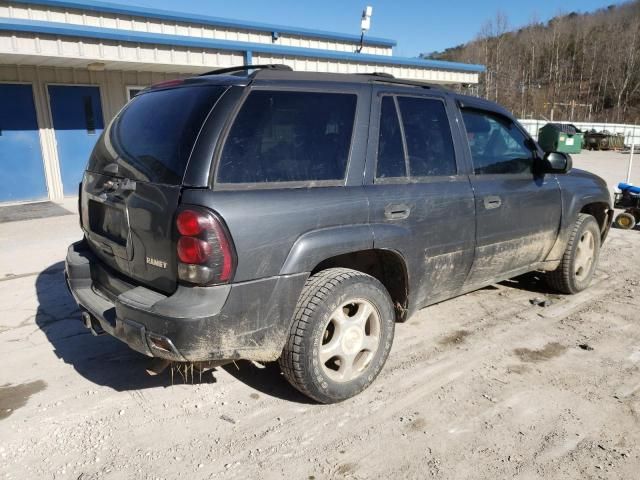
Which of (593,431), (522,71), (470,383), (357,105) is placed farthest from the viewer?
(522,71)

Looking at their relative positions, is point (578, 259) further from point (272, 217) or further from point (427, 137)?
point (272, 217)

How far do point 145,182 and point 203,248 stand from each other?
1.90 ft

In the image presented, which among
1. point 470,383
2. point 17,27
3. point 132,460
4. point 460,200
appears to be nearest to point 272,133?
point 460,200

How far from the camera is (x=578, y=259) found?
4840 mm

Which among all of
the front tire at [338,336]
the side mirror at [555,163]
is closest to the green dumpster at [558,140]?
the side mirror at [555,163]

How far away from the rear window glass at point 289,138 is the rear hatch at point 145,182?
0.69 ft

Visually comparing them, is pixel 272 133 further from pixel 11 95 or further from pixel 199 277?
pixel 11 95

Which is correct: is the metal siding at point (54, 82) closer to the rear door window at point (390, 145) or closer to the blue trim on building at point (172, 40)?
the blue trim on building at point (172, 40)

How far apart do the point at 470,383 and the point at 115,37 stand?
8.81m

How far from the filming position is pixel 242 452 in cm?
255

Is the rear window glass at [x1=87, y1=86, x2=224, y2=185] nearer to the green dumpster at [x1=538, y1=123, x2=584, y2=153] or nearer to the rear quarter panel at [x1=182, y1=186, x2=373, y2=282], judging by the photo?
the rear quarter panel at [x1=182, y1=186, x2=373, y2=282]

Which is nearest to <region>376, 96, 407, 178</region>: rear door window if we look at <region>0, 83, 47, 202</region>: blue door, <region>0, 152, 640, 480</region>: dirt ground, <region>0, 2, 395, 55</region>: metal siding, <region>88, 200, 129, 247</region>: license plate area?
<region>0, 152, 640, 480</region>: dirt ground

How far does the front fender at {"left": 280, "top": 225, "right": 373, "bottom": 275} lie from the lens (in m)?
2.58

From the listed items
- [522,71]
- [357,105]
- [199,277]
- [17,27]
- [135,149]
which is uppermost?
[522,71]
